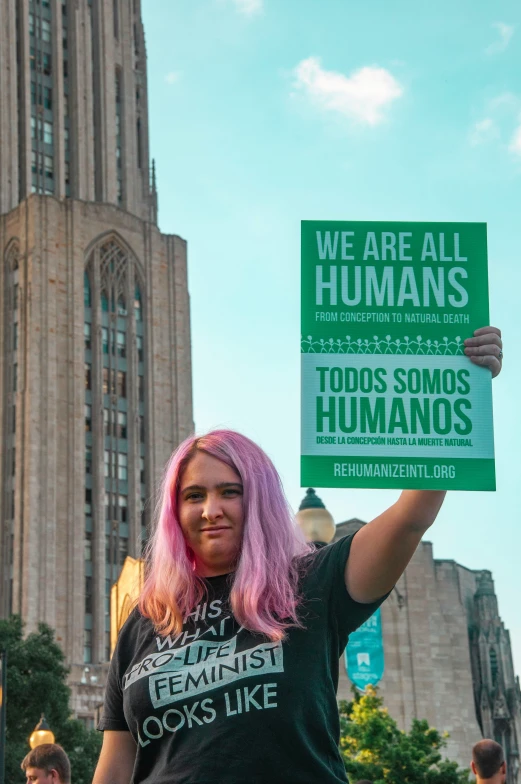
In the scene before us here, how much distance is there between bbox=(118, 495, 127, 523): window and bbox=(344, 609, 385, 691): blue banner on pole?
1432 centimetres

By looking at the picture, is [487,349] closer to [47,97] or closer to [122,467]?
[122,467]

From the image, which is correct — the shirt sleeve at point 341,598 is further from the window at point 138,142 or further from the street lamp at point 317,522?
the window at point 138,142

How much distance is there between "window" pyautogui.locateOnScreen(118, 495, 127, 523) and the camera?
70625mm

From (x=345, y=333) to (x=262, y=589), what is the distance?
81cm

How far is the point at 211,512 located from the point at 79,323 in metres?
68.7

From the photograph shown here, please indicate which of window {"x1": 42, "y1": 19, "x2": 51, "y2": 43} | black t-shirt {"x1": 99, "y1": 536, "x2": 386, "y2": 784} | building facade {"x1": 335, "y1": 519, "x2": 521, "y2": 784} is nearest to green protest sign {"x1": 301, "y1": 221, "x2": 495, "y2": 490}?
black t-shirt {"x1": 99, "y1": 536, "x2": 386, "y2": 784}

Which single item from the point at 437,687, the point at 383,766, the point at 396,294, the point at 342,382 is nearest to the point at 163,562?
the point at 342,382

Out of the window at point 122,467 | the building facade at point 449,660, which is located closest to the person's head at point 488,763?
the building facade at point 449,660

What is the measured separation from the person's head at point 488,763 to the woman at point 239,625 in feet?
15.3

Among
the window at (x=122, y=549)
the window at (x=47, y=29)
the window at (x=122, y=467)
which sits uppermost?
the window at (x=47, y=29)

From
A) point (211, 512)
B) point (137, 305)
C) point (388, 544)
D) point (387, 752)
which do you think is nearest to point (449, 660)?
point (137, 305)

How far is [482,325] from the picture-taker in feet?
13.4

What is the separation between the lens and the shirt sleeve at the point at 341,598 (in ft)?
12.3

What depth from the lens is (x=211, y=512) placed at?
12.6ft
